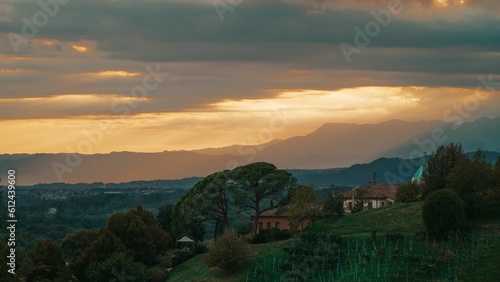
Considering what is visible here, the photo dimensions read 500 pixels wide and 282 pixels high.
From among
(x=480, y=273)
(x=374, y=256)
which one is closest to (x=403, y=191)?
(x=374, y=256)

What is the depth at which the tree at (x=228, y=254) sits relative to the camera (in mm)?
64375

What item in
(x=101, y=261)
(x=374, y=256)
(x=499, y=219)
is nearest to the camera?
(x=374, y=256)

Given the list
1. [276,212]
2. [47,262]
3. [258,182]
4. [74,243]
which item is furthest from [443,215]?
[74,243]

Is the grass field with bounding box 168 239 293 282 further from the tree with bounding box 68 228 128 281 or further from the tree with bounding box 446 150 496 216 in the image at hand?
the tree with bounding box 446 150 496 216

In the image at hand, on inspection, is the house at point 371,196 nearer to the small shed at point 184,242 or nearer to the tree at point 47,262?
the small shed at point 184,242

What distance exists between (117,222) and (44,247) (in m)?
6.92

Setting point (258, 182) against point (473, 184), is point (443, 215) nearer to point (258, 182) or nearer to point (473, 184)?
point (473, 184)

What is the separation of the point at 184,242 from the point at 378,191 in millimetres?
A: 24595

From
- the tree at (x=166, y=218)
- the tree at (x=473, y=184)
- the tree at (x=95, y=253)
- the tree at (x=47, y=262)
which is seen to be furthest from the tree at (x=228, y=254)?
the tree at (x=166, y=218)

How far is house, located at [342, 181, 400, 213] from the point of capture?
93.8 meters

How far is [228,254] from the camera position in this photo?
Answer: 64375mm

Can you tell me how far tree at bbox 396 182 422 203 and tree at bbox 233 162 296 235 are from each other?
10.7 m

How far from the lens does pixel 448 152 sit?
76750mm

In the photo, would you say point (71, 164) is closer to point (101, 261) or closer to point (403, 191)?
point (101, 261)
